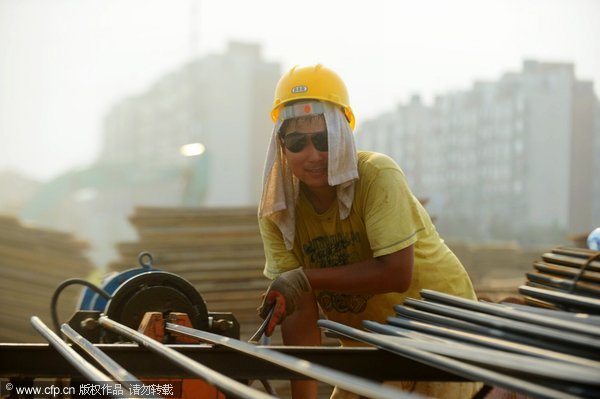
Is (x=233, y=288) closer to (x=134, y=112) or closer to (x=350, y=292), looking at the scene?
(x=350, y=292)

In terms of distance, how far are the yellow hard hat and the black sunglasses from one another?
0.19 meters

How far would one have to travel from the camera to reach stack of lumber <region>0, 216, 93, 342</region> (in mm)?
11625

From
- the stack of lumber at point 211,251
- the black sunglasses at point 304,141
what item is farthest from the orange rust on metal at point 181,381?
the stack of lumber at point 211,251

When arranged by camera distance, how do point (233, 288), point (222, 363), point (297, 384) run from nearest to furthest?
point (222, 363)
point (297, 384)
point (233, 288)

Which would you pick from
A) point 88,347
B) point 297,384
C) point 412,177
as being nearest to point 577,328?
point 88,347

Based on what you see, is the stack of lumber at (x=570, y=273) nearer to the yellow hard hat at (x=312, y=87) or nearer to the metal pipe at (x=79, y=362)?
the yellow hard hat at (x=312, y=87)

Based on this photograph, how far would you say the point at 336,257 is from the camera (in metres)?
3.73

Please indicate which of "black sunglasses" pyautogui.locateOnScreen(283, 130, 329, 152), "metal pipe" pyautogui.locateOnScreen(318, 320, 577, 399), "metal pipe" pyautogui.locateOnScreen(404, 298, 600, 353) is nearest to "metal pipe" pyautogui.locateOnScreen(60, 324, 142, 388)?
"metal pipe" pyautogui.locateOnScreen(318, 320, 577, 399)

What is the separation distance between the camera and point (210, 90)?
4109 centimetres

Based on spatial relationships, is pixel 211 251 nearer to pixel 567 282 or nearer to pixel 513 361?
pixel 567 282

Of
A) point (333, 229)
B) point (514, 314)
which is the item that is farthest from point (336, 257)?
point (514, 314)

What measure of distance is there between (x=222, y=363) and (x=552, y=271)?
128cm

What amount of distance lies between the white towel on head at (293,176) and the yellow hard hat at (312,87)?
5 cm

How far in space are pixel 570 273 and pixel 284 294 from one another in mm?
1080
